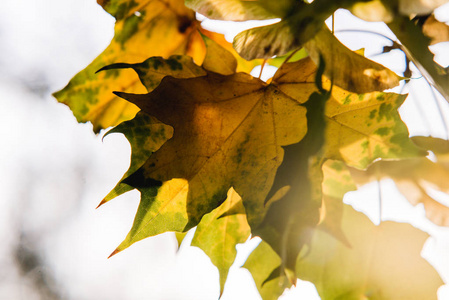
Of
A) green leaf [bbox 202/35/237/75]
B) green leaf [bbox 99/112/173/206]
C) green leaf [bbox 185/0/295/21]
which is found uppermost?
green leaf [bbox 185/0/295/21]

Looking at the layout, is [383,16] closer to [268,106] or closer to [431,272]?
[268,106]

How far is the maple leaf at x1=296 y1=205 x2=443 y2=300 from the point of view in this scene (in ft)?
1.16

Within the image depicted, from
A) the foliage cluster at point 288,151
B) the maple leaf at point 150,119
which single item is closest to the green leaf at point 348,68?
the foliage cluster at point 288,151

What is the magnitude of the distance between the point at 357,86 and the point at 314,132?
0.16 feet

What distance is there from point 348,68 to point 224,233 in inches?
8.1

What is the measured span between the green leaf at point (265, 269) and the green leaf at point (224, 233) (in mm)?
19

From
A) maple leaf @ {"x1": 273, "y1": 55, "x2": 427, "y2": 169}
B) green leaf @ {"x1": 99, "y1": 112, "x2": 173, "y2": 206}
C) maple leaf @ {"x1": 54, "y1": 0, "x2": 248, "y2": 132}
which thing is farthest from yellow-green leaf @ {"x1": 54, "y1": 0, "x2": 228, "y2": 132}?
maple leaf @ {"x1": 273, "y1": 55, "x2": 427, "y2": 169}

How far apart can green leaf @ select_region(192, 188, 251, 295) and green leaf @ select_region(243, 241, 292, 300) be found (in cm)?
2

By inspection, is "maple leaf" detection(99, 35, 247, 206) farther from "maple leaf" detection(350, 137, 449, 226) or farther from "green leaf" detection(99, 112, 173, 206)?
"maple leaf" detection(350, 137, 449, 226)

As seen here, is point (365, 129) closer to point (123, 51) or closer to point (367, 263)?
point (367, 263)

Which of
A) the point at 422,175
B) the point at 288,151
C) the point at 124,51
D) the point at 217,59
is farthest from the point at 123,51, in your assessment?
the point at 422,175

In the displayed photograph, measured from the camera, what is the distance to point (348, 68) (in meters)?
0.29

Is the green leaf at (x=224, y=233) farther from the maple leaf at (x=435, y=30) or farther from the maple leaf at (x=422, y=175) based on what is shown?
the maple leaf at (x=435, y=30)

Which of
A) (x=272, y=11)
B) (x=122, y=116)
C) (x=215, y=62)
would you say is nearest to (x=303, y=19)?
(x=272, y=11)
